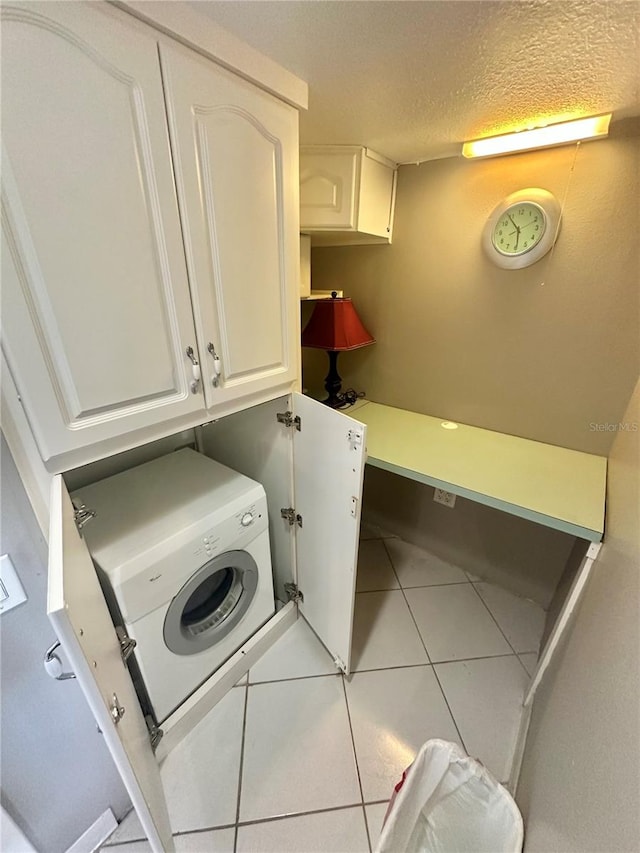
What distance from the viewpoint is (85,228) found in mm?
663

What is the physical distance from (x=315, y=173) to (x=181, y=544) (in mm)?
1549

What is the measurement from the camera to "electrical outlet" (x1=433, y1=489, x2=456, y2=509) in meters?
1.94

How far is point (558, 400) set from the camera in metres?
1.50

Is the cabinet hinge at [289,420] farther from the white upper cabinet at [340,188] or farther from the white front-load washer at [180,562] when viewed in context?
the white upper cabinet at [340,188]

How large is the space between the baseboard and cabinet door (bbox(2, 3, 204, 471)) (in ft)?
3.74

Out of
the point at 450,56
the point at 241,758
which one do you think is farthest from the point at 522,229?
the point at 241,758

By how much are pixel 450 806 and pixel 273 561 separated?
3.44ft

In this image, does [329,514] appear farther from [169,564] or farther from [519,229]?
[519,229]

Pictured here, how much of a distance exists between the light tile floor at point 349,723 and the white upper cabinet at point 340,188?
1.87 metres

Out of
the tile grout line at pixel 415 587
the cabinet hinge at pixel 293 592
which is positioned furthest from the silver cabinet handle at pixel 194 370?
the tile grout line at pixel 415 587

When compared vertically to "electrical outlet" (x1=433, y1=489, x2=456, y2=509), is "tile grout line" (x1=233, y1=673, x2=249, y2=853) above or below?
below

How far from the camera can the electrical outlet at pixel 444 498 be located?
1938 mm

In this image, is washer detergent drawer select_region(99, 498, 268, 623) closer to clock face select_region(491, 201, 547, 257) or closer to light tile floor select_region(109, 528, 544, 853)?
light tile floor select_region(109, 528, 544, 853)

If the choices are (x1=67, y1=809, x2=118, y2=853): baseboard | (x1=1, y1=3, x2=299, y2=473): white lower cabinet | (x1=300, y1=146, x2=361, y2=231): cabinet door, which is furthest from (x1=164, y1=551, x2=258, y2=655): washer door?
(x1=300, y1=146, x2=361, y2=231): cabinet door
